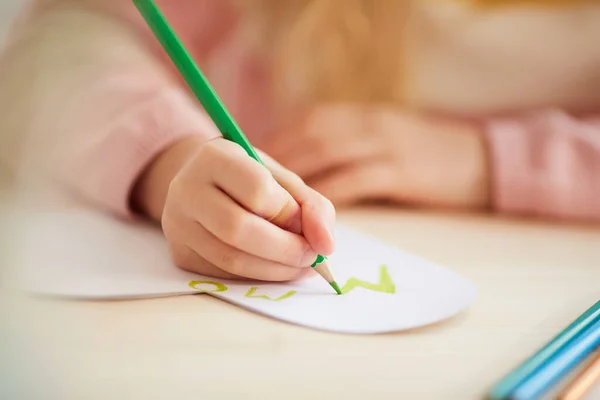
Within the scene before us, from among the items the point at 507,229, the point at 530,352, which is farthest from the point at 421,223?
the point at 530,352

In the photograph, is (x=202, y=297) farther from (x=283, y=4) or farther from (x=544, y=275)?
(x=283, y=4)

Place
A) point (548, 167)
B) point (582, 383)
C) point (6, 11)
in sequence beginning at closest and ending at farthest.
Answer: point (582, 383) → point (6, 11) → point (548, 167)

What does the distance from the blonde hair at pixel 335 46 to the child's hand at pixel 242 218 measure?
23 centimetres

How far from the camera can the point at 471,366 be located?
0.18 m

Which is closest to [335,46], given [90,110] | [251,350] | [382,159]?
[382,159]

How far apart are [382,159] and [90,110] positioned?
8.1 inches

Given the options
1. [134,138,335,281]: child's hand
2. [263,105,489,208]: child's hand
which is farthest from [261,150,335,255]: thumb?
[263,105,489,208]: child's hand

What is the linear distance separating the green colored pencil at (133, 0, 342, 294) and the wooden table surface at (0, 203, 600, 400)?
5cm

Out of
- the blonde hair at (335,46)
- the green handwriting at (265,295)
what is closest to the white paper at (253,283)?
the green handwriting at (265,295)

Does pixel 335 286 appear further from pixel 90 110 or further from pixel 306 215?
pixel 90 110

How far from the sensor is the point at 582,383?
→ 16cm

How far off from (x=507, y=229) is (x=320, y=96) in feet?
0.66

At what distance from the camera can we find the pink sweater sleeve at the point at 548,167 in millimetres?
380

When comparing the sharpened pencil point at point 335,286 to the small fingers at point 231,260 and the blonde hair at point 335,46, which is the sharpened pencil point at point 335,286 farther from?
the blonde hair at point 335,46
